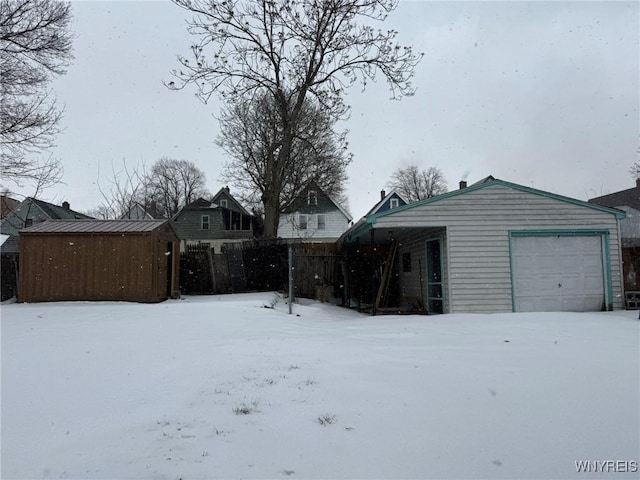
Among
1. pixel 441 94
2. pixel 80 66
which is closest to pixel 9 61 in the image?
pixel 80 66

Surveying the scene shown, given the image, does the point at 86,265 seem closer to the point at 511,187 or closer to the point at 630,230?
the point at 511,187

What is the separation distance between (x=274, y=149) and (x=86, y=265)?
1169 centimetres

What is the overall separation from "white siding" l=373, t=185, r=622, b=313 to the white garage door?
0.29 m

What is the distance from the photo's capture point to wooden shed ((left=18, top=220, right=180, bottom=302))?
11.4m

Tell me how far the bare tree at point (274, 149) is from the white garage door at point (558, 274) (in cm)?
1205

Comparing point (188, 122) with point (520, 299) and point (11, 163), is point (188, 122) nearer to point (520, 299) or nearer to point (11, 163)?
point (11, 163)

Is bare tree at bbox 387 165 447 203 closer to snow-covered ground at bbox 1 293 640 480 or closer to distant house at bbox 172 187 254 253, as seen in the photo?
distant house at bbox 172 187 254 253

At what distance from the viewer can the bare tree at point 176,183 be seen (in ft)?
156

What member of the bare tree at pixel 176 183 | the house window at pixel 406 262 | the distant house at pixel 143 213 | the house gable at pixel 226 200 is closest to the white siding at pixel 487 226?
the house window at pixel 406 262

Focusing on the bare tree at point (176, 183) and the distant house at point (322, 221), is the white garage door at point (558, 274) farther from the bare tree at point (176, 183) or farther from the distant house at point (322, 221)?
the bare tree at point (176, 183)

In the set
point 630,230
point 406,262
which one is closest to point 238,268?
point 406,262

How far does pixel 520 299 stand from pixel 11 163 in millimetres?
15877

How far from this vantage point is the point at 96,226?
12047mm

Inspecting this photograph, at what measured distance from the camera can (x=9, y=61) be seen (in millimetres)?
13672
